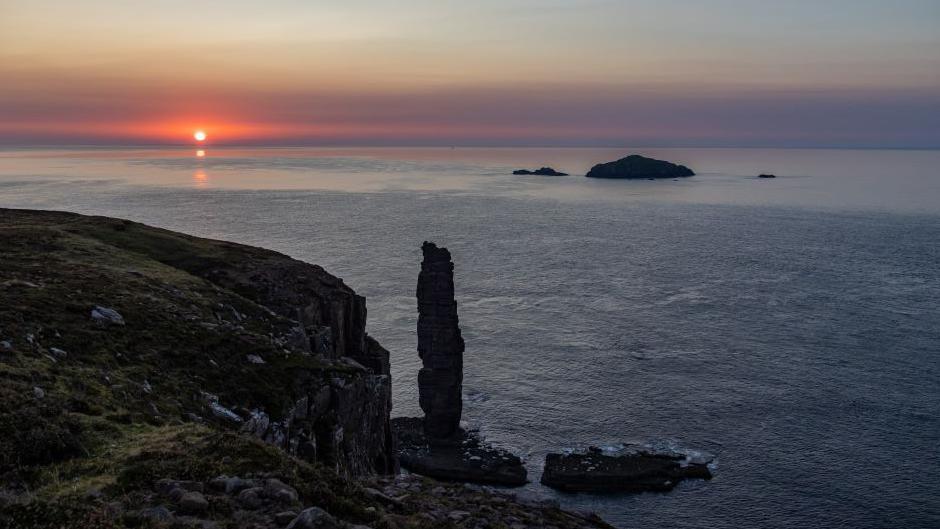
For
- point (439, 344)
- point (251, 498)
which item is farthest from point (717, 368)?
point (251, 498)

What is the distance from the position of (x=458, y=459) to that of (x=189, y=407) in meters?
51.5

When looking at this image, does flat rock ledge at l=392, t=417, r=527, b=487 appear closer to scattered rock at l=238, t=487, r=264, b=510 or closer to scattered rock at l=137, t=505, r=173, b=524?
scattered rock at l=238, t=487, r=264, b=510

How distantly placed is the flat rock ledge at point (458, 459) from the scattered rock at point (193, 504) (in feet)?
185

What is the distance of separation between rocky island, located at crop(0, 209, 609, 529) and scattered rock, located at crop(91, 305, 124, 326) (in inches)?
3.3

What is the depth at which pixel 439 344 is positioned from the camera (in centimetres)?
8006

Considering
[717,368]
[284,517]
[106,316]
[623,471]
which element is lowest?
[623,471]

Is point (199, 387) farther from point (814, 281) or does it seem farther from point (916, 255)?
point (916, 255)

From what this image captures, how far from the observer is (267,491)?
1848 cm

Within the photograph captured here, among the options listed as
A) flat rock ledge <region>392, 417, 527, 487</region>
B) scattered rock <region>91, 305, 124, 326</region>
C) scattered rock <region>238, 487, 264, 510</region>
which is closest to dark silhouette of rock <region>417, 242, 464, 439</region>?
flat rock ledge <region>392, 417, 527, 487</region>

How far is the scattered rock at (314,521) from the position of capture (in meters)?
16.4

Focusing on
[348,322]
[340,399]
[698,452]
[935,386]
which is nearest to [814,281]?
[935,386]

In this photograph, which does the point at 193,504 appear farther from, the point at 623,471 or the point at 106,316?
the point at 623,471

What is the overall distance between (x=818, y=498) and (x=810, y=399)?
23591 mm

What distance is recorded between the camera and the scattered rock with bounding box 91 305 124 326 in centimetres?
3281
